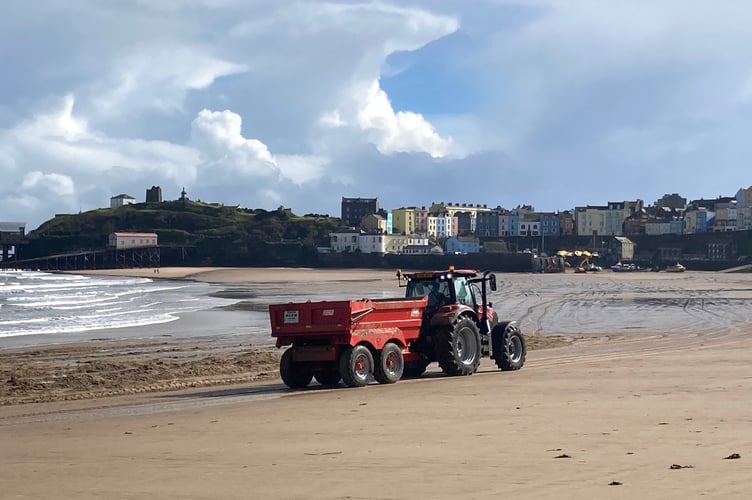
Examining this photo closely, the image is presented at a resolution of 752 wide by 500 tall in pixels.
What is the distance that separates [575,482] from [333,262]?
12728cm

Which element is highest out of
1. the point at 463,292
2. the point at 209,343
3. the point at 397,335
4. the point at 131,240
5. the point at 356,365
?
the point at 131,240

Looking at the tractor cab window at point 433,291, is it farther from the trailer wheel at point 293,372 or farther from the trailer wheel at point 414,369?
the trailer wheel at point 293,372

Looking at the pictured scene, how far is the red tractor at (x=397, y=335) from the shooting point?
15672 mm

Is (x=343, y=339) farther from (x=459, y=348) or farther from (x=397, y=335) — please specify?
(x=459, y=348)

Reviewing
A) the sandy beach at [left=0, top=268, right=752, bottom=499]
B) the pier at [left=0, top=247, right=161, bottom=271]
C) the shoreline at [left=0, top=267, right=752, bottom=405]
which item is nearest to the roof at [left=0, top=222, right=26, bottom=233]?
the pier at [left=0, top=247, right=161, bottom=271]

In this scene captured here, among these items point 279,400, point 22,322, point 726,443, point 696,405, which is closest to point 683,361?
point 696,405

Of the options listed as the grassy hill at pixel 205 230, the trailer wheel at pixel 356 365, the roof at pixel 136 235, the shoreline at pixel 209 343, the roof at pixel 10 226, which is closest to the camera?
the trailer wheel at pixel 356 365

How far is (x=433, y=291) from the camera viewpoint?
57.8ft

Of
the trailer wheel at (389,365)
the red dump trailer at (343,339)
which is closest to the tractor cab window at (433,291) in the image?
the red dump trailer at (343,339)

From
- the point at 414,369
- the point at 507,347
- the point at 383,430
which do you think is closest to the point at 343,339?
the point at 414,369

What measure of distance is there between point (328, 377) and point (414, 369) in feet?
6.36

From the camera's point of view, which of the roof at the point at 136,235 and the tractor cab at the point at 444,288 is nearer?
the tractor cab at the point at 444,288

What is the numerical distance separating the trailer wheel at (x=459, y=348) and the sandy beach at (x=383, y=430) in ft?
1.08

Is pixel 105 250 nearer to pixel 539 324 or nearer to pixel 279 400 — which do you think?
pixel 539 324
